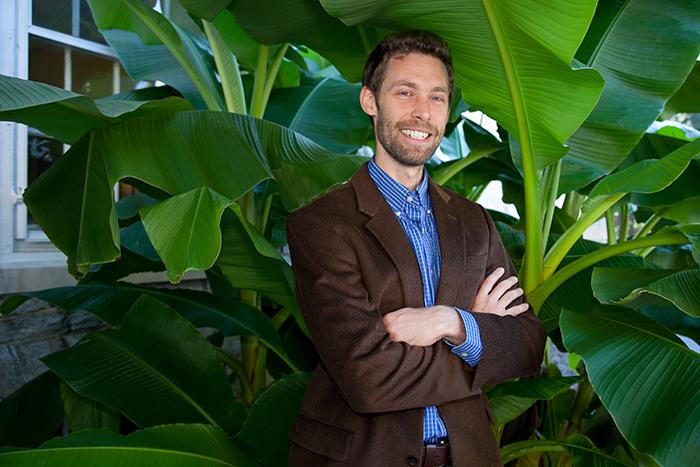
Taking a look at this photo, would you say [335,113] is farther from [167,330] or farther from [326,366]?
[326,366]

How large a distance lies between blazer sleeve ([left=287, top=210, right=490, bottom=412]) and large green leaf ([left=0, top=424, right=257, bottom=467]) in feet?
1.67

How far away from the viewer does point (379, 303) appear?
3.89ft

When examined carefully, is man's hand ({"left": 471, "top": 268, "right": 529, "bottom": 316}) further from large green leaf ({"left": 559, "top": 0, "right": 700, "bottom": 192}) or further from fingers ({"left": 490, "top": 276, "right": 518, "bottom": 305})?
large green leaf ({"left": 559, "top": 0, "right": 700, "bottom": 192})

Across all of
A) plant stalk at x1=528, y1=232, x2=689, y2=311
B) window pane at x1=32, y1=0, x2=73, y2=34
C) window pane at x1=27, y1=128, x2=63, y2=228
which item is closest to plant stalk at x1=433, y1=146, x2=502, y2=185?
plant stalk at x1=528, y1=232, x2=689, y2=311

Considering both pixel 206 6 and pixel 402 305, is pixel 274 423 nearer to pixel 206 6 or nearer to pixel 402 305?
pixel 402 305

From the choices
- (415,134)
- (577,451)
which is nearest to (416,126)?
(415,134)

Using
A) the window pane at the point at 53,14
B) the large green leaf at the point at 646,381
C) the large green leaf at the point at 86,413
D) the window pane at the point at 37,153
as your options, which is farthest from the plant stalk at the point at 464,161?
the window pane at the point at 53,14

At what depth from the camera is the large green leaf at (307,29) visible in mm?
1775

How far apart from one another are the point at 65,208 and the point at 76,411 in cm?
71

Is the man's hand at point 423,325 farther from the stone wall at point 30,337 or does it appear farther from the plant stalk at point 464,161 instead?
the stone wall at point 30,337

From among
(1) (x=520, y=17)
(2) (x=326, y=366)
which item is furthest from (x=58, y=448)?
(1) (x=520, y=17)

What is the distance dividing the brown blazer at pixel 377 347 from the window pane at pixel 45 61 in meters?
1.87

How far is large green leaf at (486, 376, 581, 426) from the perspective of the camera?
148cm

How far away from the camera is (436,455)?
117 centimetres
